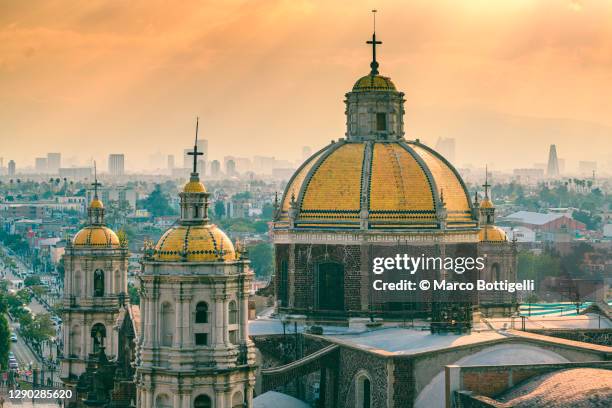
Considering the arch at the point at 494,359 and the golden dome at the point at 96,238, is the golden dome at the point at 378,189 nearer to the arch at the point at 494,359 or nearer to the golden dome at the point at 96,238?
the arch at the point at 494,359

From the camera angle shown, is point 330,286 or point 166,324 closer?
point 166,324

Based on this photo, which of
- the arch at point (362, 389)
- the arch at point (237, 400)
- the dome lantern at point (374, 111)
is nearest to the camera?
the arch at point (237, 400)

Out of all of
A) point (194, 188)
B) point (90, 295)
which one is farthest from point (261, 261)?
point (194, 188)

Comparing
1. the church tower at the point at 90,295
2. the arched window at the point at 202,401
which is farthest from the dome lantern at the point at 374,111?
the arched window at the point at 202,401

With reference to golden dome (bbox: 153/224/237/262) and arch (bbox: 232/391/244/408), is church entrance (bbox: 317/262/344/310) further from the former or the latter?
arch (bbox: 232/391/244/408)

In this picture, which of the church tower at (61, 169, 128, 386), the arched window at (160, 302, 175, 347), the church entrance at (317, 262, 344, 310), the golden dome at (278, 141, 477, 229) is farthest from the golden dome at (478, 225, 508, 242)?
the arched window at (160, 302, 175, 347)

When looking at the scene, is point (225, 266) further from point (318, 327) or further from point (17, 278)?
point (17, 278)

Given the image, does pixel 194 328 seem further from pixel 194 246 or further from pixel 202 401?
pixel 194 246
